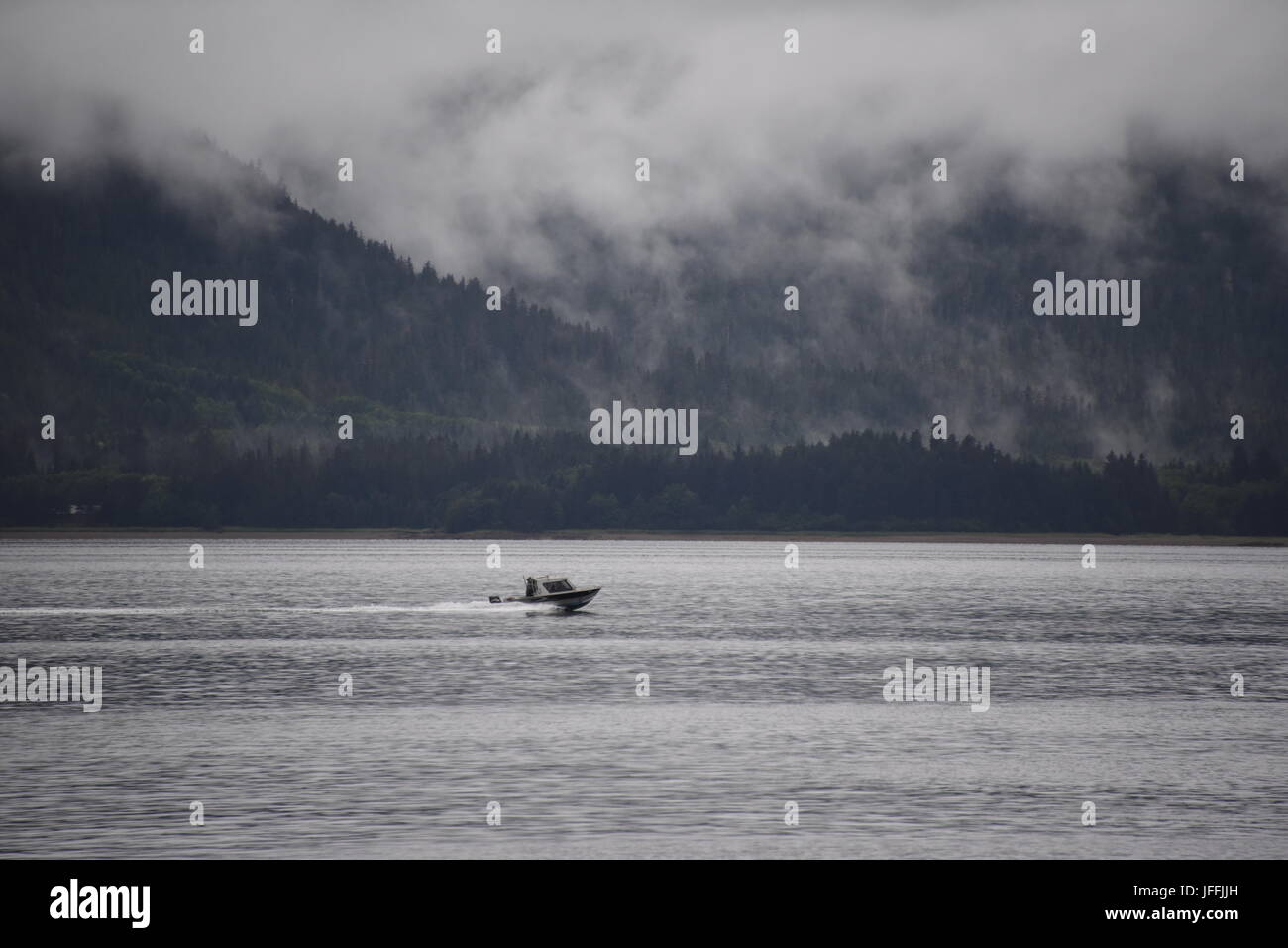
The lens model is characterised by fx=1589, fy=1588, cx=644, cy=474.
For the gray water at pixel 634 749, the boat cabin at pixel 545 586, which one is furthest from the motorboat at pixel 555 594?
the gray water at pixel 634 749

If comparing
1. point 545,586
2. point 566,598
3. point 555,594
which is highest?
point 545,586

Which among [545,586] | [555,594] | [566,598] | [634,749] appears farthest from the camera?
[545,586]

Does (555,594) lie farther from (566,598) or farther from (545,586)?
(545,586)

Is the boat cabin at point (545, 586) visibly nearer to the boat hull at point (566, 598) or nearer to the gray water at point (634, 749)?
the boat hull at point (566, 598)

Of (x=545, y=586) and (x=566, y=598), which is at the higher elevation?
(x=545, y=586)

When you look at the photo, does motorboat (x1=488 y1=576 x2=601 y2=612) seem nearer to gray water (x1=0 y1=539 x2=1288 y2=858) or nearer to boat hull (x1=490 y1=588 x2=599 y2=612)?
boat hull (x1=490 y1=588 x2=599 y2=612)

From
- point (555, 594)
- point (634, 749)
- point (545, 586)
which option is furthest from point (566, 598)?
point (634, 749)

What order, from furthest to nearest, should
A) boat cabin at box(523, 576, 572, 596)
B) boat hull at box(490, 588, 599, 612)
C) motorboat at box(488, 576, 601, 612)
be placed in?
1. boat cabin at box(523, 576, 572, 596)
2. motorboat at box(488, 576, 601, 612)
3. boat hull at box(490, 588, 599, 612)

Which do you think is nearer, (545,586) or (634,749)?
(634,749)

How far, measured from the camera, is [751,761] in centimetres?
6988

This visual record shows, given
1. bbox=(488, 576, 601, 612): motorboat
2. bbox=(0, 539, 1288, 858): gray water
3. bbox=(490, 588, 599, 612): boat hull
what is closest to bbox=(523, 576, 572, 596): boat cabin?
bbox=(488, 576, 601, 612): motorboat

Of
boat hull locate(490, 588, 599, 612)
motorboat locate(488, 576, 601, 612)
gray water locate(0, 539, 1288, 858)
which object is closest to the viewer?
gray water locate(0, 539, 1288, 858)
